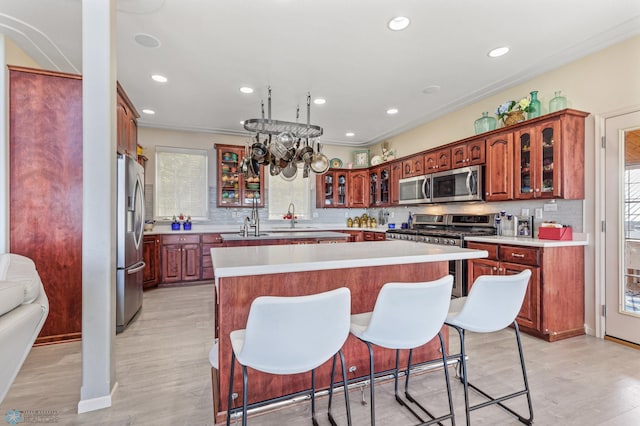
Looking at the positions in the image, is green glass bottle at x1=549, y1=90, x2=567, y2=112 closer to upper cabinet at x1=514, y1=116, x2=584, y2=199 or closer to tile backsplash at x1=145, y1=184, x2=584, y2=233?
upper cabinet at x1=514, y1=116, x2=584, y2=199

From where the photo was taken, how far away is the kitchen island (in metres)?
1.68

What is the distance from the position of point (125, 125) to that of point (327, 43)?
86.0 inches

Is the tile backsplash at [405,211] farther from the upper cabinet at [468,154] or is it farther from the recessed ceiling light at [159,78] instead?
the recessed ceiling light at [159,78]

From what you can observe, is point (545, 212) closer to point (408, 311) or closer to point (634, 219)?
point (634, 219)

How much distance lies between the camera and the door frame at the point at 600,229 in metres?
2.92

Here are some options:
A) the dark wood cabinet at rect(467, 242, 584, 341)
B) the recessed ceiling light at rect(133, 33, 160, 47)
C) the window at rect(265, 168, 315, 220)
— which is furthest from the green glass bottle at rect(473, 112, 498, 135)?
the recessed ceiling light at rect(133, 33, 160, 47)

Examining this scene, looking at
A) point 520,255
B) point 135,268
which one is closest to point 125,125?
point 135,268

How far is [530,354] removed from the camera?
260 cm

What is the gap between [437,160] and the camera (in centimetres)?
468

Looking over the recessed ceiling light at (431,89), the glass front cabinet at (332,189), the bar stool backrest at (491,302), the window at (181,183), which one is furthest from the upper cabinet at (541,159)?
the window at (181,183)

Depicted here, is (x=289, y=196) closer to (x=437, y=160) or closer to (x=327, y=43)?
(x=437, y=160)

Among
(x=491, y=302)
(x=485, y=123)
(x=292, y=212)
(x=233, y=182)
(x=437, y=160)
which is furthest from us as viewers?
(x=292, y=212)

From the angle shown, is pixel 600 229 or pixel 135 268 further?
pixel 135 268

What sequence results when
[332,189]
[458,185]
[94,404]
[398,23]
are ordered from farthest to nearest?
1. [332,189]
2. [458,185]
3. [398,23]
4. [94,404]
